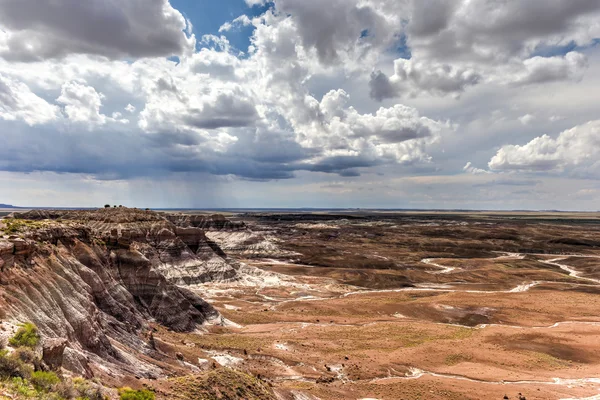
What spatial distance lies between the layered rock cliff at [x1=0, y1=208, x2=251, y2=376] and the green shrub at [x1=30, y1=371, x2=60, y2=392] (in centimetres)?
336

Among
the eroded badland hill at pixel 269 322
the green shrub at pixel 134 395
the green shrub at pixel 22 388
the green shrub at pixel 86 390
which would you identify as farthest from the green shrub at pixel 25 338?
the green shrub at pixel 134 395

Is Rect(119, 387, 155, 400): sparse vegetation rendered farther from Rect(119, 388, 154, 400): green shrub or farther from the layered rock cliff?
the layered rock cliff

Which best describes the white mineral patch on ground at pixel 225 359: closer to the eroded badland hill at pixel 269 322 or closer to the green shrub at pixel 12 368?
the eroded badland hill at pixel 269 322

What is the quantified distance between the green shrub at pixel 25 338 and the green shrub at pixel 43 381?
2492mm

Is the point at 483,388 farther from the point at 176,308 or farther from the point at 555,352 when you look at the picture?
the point at 176,308

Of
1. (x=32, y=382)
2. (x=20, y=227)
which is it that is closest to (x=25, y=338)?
(x=32, y=382)

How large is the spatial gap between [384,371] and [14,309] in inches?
1101

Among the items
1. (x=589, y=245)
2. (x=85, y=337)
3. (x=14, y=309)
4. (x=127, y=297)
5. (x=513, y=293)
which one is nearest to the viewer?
(x=14, y=309)


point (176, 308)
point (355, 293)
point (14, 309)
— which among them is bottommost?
point (355, 293)

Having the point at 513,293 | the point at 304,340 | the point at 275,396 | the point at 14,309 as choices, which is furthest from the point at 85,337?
the point at 513,293

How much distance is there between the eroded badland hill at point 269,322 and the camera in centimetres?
2048

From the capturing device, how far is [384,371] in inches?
1259

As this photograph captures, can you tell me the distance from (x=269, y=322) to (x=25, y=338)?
36.9 metres

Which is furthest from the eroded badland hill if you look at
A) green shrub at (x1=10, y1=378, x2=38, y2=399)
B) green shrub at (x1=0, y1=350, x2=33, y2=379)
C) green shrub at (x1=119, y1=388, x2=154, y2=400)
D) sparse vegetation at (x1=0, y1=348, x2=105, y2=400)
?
green shrub at (x1=0, y1=350, x2=33, y2=379)
